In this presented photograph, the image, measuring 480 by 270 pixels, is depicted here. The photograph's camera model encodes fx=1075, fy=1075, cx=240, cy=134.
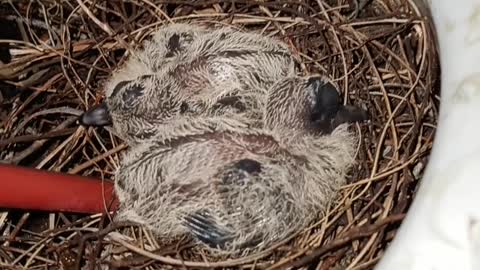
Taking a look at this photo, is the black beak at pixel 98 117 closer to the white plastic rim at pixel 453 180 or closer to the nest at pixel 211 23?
the nest at pixel 211 23

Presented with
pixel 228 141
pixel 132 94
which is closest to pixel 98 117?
pixel 132 94

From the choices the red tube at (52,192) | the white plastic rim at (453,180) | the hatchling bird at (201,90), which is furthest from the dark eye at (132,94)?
the white plastic rim at (453,180)

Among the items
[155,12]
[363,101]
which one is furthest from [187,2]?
[363,101]

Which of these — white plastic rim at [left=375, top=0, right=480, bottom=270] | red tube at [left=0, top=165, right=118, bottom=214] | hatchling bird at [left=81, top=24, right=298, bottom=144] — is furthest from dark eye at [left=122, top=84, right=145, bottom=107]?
white plastic rim at [left=375, top=0, right=480, bottom=270]

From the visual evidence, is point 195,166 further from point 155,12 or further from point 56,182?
point 155,12

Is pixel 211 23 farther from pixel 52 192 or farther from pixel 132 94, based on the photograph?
pixel 52 192

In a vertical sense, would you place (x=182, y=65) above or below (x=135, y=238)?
above
